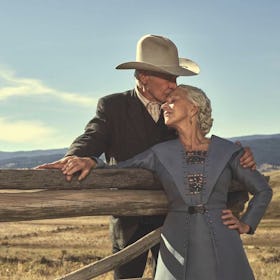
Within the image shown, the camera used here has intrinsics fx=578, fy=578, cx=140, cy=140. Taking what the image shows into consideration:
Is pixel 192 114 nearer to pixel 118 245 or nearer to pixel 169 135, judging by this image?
pixel 169 135

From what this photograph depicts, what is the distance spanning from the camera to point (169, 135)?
4.46 metres

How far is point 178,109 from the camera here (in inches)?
142

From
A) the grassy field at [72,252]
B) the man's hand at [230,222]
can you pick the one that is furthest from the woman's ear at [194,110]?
the grassy field at [72,252]

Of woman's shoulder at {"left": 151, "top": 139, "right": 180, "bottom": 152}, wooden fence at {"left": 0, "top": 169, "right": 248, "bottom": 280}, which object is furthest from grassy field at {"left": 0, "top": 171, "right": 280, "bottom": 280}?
woman's shoulder at {"left": 151, "top": 139, "right": 180, "bottom": 152}

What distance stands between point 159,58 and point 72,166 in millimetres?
1179

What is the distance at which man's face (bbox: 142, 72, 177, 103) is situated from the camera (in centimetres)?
429

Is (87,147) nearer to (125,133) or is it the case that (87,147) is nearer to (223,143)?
(125,133)

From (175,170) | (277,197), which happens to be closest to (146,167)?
(175,170)

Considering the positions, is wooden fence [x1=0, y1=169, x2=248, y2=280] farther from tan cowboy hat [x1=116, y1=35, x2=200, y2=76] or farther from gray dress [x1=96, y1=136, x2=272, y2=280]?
tan cowboy hat [x1=116, y1=35, x2=200, y2=76]

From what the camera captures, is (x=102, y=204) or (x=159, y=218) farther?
(x=159, y=218)

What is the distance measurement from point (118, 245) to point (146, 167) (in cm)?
90

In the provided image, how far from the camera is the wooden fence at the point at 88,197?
348 centimetres

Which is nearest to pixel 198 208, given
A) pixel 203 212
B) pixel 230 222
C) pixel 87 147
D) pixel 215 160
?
pixel 203 212

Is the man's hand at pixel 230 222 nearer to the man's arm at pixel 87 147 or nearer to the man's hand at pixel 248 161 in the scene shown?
the man's hand at pixel 248 161
